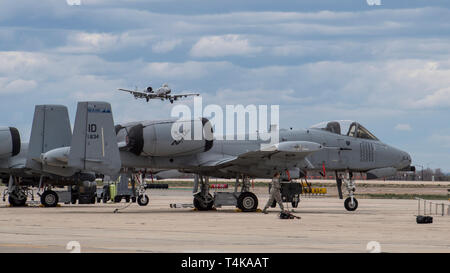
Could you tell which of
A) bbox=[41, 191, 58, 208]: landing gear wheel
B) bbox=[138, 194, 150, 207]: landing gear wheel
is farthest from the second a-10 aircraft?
bbox=[138, 194, 150, 207]: landing gear wheel

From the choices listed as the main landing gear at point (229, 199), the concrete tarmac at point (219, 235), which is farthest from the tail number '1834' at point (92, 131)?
the main landing gear at point (229, 199)

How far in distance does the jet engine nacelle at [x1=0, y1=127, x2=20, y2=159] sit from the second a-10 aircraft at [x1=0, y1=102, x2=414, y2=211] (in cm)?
234

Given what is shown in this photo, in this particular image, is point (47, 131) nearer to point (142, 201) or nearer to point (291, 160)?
point (142, 201)

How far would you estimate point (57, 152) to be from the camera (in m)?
32.9

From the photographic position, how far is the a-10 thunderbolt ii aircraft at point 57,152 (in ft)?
101

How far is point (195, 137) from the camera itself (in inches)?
1270

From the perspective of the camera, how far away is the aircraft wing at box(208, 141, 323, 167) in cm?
3088

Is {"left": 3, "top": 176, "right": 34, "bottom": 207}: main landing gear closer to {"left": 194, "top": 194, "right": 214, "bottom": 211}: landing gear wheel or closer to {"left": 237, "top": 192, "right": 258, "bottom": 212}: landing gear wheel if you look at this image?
{"left": 194, "top": 194, "right": 214, "bottom": 211}: landing gear wheel

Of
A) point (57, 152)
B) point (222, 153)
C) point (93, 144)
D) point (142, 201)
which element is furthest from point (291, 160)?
point (142, 201)

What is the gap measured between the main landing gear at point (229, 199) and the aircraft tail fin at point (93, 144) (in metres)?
5.25

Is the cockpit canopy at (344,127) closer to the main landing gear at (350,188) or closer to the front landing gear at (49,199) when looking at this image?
the main landing gear at (350,188)
